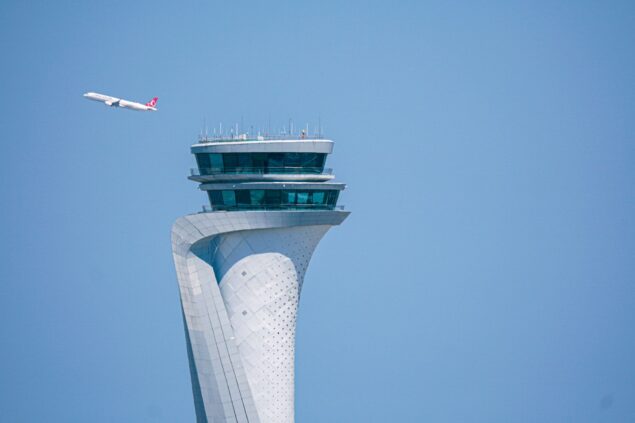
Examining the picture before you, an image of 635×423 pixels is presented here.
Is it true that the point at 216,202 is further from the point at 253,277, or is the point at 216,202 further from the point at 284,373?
the point at 284,373

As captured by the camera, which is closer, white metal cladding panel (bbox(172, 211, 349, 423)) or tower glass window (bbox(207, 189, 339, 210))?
tower glass window (bbox(207, 189, 339, 210))

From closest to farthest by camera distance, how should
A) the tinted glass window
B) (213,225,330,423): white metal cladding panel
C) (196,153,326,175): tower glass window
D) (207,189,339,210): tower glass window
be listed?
(196,153,326,175): tower glass window < (207,189,339,210): tower glass window < the tinted glass window < (213,225,330,423): white metal cladding panel

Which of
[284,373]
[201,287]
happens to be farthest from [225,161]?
[284,373]

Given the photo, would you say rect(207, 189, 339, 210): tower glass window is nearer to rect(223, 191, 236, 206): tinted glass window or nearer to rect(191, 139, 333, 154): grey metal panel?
rect(223, 191, 236, 206): tinted glass window

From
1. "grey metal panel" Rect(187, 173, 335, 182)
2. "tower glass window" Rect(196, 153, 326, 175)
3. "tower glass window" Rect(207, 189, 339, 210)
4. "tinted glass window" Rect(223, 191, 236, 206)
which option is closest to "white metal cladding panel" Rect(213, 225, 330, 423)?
"tower glass window" Rect(207, 189, 339, 210)

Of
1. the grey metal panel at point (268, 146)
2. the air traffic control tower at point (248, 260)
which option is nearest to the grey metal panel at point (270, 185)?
the air traffic control tower at point (248, 260)

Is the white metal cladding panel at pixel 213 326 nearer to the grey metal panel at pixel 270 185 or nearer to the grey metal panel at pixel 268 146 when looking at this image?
the grey metal panel at pixel 270 185

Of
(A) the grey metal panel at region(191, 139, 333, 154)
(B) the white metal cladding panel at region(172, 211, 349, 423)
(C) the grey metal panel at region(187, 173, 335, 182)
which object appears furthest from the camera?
(B) the white metal cladding panel at region(172, 211, 349, 423)

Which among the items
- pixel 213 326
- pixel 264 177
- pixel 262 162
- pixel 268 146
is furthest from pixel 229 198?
pixel 213 326
